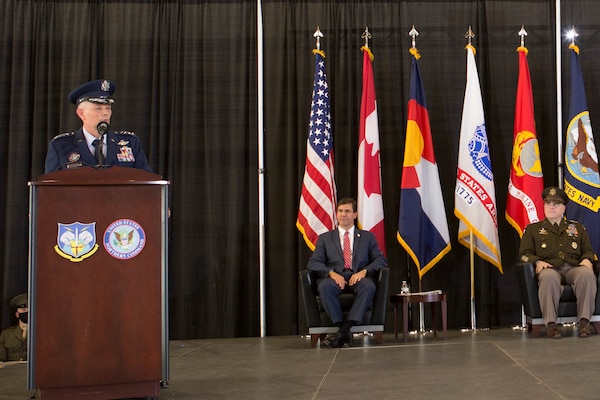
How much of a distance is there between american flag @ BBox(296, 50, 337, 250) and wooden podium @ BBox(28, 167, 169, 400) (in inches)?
114

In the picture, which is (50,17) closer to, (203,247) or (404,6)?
(203,247)

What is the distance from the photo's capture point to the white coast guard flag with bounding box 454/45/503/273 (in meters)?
5.79

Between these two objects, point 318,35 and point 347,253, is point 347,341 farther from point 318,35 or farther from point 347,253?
point 318,35

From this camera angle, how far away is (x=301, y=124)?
632cm

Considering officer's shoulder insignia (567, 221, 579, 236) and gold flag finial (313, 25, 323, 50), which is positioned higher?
gold flag finial (313, 25, 323, 50)

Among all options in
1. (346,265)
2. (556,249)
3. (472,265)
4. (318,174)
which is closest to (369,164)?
(318,174)

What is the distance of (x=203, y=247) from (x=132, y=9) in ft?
6.94

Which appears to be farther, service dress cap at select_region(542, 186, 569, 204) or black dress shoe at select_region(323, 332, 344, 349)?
service dress cap at select_region(542, 186, 569, 204)

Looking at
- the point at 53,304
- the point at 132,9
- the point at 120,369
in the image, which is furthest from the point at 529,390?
the point at 132,9

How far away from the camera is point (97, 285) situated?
2.91 m

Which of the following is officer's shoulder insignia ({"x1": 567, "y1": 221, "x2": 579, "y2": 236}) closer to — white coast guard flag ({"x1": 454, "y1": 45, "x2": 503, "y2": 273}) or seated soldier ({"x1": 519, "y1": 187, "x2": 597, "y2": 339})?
seated soldier ({"x1": 519, "y1": 187, "x2": 597, "y2": 339})

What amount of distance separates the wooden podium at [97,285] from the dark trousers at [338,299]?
2.19 meters

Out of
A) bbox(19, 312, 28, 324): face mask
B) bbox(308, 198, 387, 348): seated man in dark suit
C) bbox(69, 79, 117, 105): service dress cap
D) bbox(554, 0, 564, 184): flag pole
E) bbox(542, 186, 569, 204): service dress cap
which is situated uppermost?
bbox(554, 0, 564, 184): flag pole

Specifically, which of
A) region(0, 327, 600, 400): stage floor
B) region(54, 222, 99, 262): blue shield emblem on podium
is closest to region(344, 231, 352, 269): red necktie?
region(0, 327, 600, 400): stage floor
